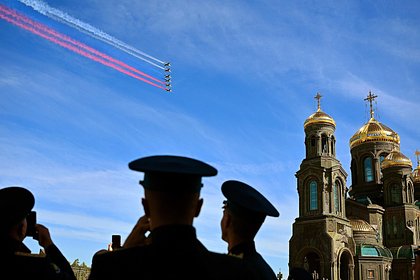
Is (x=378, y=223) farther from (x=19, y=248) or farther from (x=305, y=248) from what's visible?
(x=19, y=248)

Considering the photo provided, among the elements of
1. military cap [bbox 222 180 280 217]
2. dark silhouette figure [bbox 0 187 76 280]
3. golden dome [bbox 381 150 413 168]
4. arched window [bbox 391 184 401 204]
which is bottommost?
dark silhouette figure [bbox 0 187 76 280]

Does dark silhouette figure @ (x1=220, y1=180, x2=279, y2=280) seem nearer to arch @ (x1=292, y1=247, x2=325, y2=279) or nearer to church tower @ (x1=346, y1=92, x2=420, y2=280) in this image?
arch @ (x1=292, y1=247, x2=325, y2=279)

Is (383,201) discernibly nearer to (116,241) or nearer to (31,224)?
(116,241)

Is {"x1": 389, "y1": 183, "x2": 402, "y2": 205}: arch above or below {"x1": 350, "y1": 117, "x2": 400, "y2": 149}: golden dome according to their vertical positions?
below

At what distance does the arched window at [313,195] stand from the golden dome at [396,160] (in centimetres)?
1245

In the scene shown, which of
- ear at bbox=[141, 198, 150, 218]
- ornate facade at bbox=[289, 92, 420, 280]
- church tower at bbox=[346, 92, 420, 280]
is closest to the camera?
ear at bbox=[141, 198, 150, 218]

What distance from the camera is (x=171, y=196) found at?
2.55m

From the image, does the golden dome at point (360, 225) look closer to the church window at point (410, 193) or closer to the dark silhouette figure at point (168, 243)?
the church window at point (410, 193)

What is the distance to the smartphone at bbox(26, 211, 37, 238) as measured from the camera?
341 centimetres

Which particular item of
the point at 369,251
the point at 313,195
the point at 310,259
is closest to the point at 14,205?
the point at 313,195

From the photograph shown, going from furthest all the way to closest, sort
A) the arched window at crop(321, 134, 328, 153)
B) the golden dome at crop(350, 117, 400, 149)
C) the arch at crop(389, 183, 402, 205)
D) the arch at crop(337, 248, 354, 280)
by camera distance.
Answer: the golden dome at crop(350, 117, 400, 149) < the arch at crop(389, 183, 402, 205) < the arched window at crop(321, 134, 328, 153) < the arch at crop(337, 248, 354, 280)

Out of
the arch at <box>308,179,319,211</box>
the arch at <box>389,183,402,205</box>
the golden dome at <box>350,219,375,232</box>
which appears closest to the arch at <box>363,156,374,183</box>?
the arch at <box>389,183,402,205</box>

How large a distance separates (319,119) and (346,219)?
8456 mm

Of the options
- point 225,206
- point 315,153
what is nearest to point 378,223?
point 315,153
